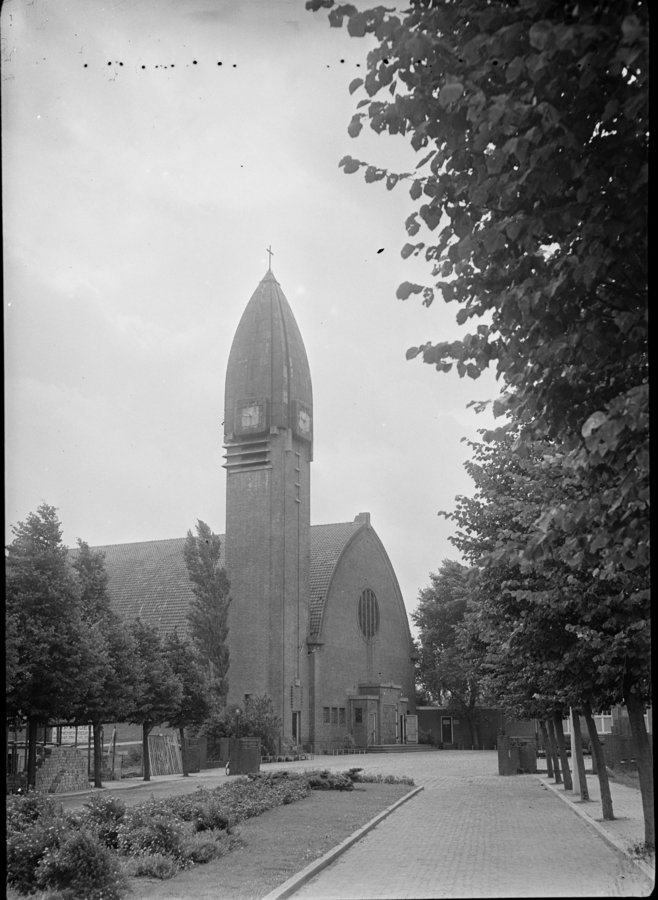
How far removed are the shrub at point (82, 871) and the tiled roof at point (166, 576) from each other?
47017mm

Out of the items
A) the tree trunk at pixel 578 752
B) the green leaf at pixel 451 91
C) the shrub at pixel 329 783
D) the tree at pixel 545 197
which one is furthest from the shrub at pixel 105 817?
the shrub at pixel 329 783

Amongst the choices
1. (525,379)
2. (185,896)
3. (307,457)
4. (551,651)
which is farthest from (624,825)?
(307,457)

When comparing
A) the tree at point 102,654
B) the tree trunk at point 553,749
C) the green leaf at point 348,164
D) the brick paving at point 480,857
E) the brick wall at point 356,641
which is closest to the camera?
the green leaf at point 348,164

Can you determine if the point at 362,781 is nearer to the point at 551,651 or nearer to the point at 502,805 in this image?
the point at 502,805

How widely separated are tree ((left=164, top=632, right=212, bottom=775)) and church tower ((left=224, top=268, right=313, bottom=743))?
16.2 metres

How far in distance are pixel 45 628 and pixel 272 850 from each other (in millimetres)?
13887

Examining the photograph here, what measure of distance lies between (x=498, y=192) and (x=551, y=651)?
35.5 feet

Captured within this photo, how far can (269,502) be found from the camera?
57312 millimetres

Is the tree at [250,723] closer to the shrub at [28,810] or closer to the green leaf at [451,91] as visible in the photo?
the shrub at [28,810]

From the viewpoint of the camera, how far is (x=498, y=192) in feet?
19.0

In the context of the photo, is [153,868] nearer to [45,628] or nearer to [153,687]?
[45,628]

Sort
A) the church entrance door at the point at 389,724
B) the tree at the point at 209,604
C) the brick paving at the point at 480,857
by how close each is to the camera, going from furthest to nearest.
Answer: the church entrance door at the point at 389,724 → the tree at the point at 209,604 → the brick paving at the point at 480,857

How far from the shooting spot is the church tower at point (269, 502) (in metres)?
55.1

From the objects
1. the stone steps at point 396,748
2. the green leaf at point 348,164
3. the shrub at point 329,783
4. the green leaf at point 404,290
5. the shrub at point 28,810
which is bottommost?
the stone steps at point 396,748
